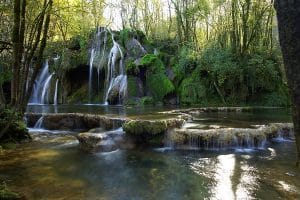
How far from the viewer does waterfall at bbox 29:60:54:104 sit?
84.8 ft

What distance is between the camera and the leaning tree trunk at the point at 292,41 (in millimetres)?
1784

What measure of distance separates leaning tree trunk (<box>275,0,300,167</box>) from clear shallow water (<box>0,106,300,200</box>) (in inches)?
186

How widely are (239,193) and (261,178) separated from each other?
44.0 inches

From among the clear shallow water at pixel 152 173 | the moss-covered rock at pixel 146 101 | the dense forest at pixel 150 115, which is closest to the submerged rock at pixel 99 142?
the dense forest at pixel 150 115

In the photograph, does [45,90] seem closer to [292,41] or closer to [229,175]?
[229,175]

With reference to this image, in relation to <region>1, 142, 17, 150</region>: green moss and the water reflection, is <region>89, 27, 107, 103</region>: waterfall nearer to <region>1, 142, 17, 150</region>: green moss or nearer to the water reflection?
<region>1, 142, 17, 150</region>: green moss

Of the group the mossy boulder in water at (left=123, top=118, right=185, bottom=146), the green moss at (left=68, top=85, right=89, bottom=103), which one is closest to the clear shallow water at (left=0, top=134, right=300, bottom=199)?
the mossy boulder in water at (left=123, top=118, right=185, bottom=146)

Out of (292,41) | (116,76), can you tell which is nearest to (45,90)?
(116,76)

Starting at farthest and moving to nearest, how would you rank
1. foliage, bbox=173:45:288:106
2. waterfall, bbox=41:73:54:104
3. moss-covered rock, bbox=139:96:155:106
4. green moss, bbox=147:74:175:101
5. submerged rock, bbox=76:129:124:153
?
waterfall, bbox=41:73:54:104
green moss, bbox=147:74:175:101
moss-covered rock, bbox=139:96:155:106
foliage, bbox=173:45:288:106
submerged rock, bbox=76:129:124:153

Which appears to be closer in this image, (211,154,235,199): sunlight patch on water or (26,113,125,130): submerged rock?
(211,154,235,199): sunlight patch on water

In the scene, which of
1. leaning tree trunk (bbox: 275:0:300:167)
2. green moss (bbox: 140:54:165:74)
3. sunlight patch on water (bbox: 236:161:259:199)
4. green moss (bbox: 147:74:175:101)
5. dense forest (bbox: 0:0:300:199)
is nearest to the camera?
leaning tree trunk (bbox: 275:0:300:167)

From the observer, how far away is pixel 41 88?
26109 millimetres

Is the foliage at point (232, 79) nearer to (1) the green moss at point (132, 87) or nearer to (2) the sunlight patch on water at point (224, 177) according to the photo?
(1) the green moss at point (132, 87)

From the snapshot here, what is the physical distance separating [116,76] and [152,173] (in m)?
17.6
